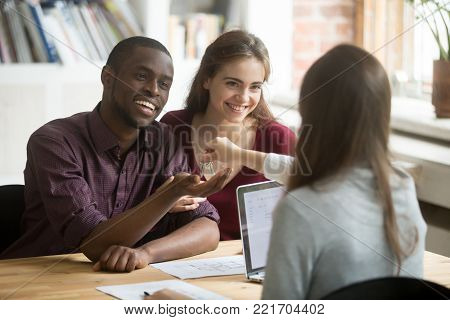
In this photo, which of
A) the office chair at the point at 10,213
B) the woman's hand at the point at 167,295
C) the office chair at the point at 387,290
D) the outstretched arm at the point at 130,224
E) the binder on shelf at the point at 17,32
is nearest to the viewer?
the office chair at the point at 387,290

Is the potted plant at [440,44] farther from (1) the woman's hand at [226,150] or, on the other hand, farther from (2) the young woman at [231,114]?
(1) the woman's hand at [226,150]

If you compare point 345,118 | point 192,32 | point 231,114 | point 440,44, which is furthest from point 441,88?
point 345,118

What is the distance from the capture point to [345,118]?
1068 millimetres

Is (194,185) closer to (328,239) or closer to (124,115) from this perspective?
(124,115)

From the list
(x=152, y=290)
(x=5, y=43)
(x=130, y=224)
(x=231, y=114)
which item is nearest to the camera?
(x=152, y=290)

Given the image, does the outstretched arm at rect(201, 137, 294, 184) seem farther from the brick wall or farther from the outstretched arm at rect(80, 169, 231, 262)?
the brick wall

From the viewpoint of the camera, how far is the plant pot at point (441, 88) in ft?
8.23

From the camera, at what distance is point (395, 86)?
9.34ft

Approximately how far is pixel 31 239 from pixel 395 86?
1.61 metres

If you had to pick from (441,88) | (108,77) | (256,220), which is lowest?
(256,220)

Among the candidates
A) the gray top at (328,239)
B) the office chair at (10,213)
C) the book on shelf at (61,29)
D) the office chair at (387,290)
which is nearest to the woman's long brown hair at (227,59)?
the office chair at (10,213)

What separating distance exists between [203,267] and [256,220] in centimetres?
18

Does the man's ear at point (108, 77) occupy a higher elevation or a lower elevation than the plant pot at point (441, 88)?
higher

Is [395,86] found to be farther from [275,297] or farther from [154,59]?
[275,297]
